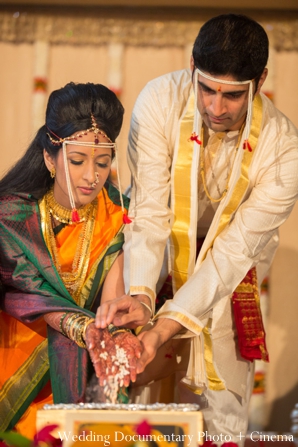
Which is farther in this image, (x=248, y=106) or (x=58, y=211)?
(x=58, y=211)

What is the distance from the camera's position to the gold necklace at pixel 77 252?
269 centimetres

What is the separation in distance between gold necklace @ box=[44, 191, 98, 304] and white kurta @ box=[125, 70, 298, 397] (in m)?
0.17

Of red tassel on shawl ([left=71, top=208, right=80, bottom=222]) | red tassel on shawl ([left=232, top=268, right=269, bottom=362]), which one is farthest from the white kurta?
red tassel on shawl ([left=71, top=208, right=80, bottom=222])

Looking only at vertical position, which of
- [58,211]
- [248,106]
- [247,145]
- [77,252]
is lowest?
[77,252]

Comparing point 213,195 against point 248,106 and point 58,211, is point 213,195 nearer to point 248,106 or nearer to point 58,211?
point 248,106

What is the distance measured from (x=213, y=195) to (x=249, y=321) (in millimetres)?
523

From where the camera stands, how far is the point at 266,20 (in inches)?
174

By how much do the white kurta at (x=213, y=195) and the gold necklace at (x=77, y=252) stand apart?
17 centimetres

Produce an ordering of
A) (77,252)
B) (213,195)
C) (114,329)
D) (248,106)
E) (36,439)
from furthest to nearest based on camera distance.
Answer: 1. (213,195)
2. (77,252)
3. (248,106)
4. (114,329)
5. (36,439)

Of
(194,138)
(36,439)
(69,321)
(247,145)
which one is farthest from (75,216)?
(36,439)

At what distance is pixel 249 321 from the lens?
287 centimetres

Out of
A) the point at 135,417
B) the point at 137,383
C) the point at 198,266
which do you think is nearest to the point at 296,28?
the point at 198,266

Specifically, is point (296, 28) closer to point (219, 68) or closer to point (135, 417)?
point (219, 68)

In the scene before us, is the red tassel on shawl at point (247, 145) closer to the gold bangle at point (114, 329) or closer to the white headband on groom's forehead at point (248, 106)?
the white headband on groom's forehead at point (248, 106)
